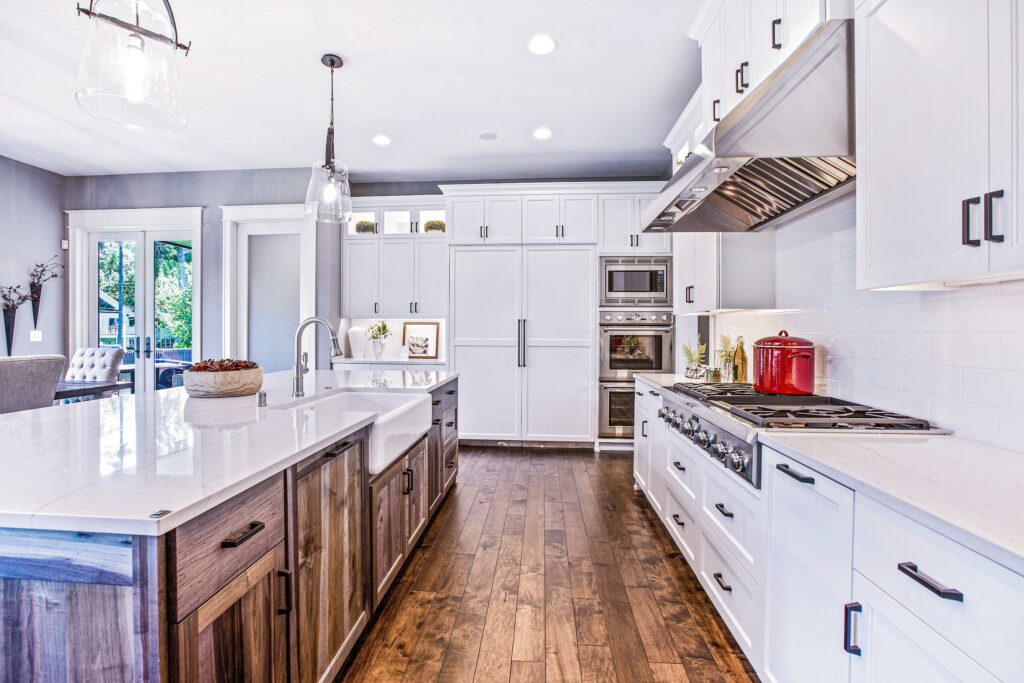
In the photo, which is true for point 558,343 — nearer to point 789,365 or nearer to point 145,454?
point 789,365

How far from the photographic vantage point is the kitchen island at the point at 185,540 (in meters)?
0.82

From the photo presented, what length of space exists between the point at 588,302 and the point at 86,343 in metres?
5.44

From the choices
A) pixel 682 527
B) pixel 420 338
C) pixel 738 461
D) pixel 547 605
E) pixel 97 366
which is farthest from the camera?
pixel 420 338

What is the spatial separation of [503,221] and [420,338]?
1583mm

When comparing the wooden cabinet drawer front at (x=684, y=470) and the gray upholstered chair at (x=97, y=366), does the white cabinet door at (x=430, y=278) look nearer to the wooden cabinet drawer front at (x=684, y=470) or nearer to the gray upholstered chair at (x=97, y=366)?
the gray upholstered chair at (x=97, y=366)

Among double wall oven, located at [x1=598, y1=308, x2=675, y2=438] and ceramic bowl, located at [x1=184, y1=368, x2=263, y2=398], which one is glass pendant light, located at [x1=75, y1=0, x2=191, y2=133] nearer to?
ceramic bowl, located at [x1=184, y1=368, x2=263, y2=398]

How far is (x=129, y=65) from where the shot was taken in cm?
156

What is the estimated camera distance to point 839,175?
1799 millimetres

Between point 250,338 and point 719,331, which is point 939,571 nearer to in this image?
point 719,331

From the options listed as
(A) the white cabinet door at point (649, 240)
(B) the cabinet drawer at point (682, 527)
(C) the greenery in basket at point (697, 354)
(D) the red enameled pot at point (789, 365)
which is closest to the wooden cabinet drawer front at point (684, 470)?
(B) the cabinet drawer at point (682, 527)

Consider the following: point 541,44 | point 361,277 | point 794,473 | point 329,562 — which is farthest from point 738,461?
point 361,277

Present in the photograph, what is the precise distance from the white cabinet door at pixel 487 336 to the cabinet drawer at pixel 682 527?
229cm

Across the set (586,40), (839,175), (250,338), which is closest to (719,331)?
(839,175)

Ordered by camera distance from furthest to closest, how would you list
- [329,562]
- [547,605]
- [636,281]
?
[636,281] → [547,605] → [329,562]
